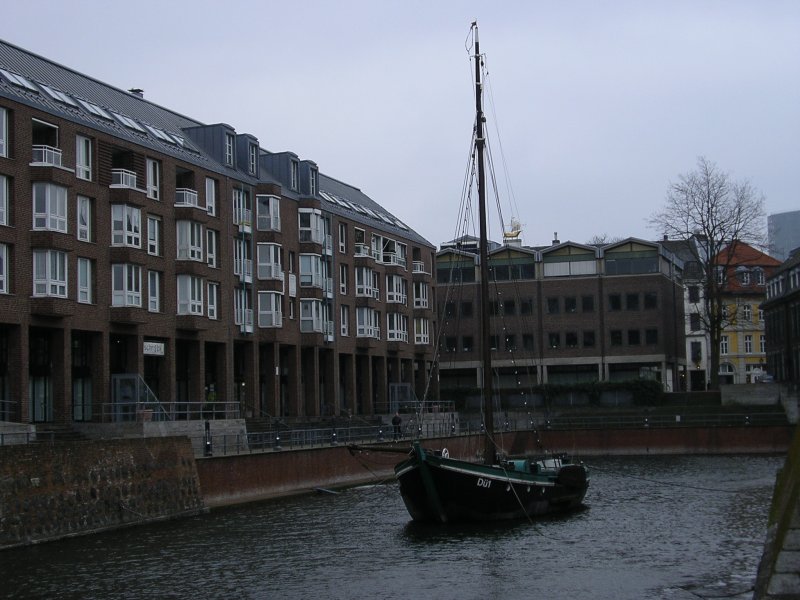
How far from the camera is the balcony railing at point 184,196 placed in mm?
58438

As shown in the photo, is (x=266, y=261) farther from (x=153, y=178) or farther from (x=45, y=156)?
(x=45, y=156)

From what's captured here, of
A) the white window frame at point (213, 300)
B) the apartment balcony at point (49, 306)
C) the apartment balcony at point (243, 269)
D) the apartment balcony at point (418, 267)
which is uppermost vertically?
the apartment balcony at point (418, 267)

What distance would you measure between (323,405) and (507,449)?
43.5 feet

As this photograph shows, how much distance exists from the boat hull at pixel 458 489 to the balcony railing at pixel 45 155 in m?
21.1

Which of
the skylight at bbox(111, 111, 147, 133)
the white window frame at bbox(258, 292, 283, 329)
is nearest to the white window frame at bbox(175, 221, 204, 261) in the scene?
the skylight at bbox(111, 111, 147, 133)

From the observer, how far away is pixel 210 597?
84.3 feet

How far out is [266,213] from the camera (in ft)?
221

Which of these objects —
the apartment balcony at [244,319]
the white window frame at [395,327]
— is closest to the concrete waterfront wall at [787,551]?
the apartment balcony at [244,319]

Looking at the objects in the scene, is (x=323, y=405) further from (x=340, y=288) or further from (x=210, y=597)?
→ (x=210, y=597)

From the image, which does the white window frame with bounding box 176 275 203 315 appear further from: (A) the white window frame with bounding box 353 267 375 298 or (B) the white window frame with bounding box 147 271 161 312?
(A) the white window frame with bounding box 353 267 375 298

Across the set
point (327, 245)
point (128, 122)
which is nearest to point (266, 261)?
point (327, 245)

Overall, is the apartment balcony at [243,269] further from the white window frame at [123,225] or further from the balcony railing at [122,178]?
the balcony railing at [122,178]

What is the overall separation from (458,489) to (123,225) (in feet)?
75.9

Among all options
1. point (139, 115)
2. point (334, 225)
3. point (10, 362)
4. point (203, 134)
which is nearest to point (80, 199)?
point (10, 362)
